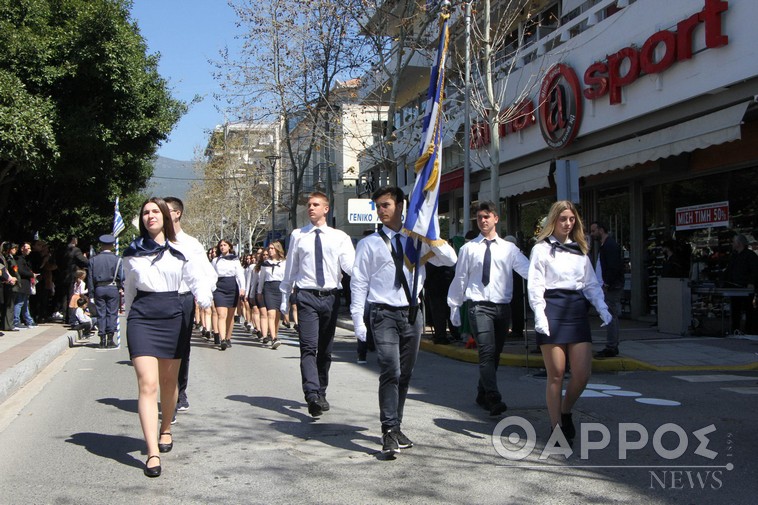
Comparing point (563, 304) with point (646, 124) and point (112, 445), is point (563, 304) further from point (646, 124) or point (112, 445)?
point (646, 124)

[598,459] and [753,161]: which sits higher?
[753,161]

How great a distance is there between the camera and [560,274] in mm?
5766

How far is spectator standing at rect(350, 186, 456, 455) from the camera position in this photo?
18.0 ft

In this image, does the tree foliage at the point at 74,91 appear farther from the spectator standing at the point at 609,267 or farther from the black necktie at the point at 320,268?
the spectator standing at the point at 609,267

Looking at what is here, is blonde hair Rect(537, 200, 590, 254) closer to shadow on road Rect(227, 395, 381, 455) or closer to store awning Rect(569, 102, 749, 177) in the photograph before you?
shadow on road Rect(227, 395, 381, 455)

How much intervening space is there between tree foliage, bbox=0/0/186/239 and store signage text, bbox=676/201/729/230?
12.3m

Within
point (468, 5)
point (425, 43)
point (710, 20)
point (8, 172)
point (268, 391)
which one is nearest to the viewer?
point (268, 391)

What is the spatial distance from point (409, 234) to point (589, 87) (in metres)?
11.9

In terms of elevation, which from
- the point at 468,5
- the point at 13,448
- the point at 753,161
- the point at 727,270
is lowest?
the point at 13,448


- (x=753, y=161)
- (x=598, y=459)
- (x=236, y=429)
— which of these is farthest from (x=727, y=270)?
(x=236, y=429)

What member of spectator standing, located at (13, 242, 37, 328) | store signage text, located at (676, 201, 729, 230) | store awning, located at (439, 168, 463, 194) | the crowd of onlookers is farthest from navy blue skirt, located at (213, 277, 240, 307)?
store awning, located at (439, 168, 463, 194)

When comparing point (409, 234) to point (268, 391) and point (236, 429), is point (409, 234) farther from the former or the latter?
point (268, 391)

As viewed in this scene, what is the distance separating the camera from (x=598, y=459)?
5.39 meters

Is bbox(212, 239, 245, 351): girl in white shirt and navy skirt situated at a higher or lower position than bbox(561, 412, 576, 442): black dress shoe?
higher
